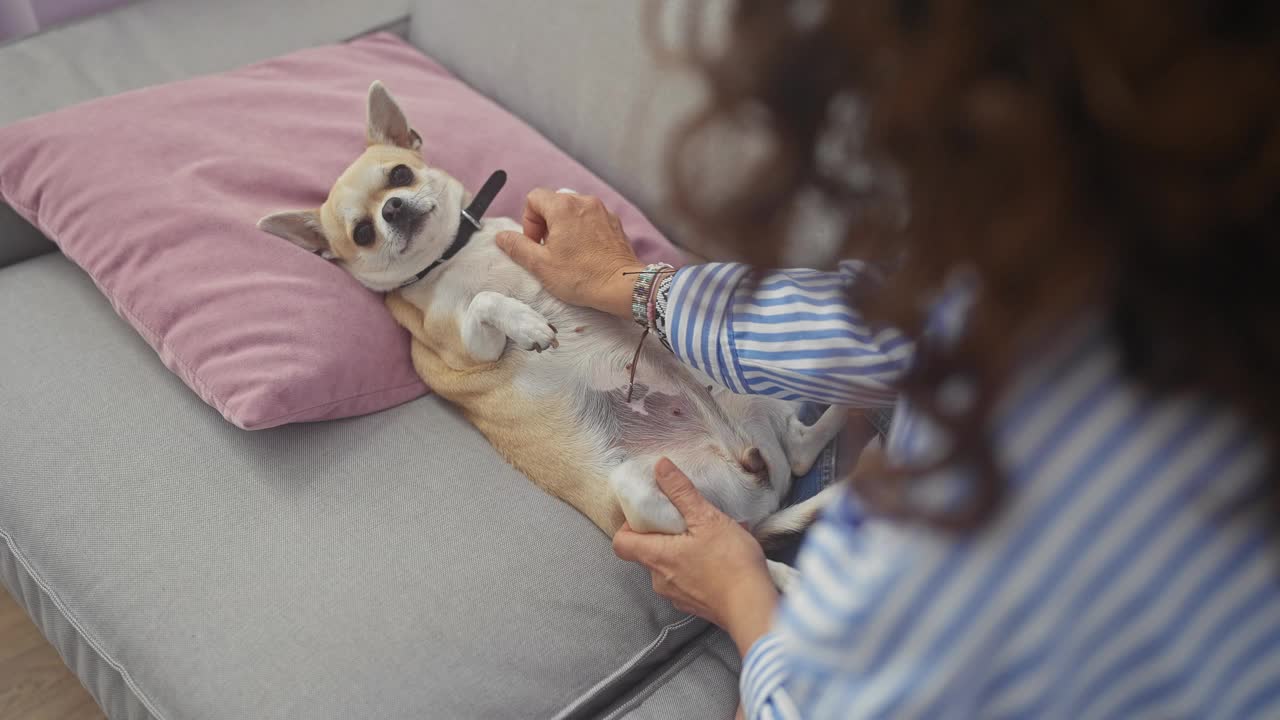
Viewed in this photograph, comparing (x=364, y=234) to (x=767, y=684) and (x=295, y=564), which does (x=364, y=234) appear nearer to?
(x=295, y=564)

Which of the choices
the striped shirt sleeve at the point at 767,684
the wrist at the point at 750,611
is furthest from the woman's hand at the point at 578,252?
the striped shirt sleeve at the point at 767,684

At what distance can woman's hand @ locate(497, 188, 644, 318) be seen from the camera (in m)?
1.56

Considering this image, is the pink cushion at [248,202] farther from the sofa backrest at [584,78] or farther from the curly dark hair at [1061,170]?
the curly dark hair at [1061,170]

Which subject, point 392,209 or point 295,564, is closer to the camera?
point 295,564

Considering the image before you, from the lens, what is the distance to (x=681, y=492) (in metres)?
1.41

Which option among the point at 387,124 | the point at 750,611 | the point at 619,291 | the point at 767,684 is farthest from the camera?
the point at 387,124

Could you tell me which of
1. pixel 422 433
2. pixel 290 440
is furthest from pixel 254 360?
pixel 422 433

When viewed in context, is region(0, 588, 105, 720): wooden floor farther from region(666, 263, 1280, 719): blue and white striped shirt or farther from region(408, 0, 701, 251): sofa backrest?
region(666, 263, 1280, 719): blue and white striped shirt

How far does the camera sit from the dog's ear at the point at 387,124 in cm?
177

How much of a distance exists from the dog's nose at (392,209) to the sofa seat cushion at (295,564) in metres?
0.34

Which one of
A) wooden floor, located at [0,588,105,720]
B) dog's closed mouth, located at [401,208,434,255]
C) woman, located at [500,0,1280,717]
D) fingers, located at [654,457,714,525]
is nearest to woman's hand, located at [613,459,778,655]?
fingers, located at [654,457,714,525]

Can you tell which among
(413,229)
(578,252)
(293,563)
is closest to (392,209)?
(413,229)

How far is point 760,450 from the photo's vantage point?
1565 millimetres

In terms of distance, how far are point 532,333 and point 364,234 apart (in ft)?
1.27
